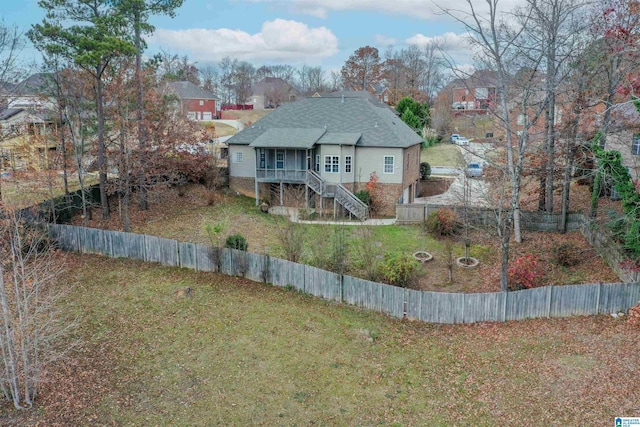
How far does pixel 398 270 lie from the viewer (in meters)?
17.8

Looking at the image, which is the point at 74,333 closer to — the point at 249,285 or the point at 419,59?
the point at 249,285

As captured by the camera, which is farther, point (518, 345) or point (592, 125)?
point (592, 125)

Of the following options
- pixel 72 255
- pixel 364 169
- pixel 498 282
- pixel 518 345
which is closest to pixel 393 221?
pixel 364 169

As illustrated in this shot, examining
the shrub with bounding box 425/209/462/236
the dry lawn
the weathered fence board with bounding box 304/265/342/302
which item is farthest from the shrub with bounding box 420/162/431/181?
the weathered fence board with bounding box 304/265/342/302

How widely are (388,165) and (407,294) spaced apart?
16069 millimetres

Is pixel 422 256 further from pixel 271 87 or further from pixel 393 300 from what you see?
pixel 271 87

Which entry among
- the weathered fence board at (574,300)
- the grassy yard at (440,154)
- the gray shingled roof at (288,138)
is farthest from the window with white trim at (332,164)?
the grassy yard at (440,154)

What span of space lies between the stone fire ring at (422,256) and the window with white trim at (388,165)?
31.9 ft

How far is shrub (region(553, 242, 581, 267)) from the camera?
65.8ft

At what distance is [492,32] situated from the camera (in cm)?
1761

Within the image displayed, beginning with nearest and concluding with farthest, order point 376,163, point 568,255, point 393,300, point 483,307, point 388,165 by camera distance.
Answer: point 483,307
point 393,300
point 568,255
point 388,165
point 376,163

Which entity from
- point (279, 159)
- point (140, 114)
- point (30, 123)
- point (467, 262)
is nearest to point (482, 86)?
point (467, 262)

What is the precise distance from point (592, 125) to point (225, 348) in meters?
23.4

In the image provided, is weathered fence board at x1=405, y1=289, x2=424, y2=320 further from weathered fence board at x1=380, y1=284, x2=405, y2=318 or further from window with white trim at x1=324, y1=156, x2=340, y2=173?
window with white trim at x1=324, y1=156, x2=340, y2=173
